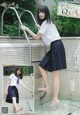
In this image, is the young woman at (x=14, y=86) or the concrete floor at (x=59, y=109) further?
the concrete floor at (x=59, y=109)

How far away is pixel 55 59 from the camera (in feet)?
20.0

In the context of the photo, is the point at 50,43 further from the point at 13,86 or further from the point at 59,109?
the point at 59,109

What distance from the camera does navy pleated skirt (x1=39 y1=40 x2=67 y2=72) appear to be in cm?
608

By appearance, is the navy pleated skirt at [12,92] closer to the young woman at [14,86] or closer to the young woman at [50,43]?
the young woman at [14,86]

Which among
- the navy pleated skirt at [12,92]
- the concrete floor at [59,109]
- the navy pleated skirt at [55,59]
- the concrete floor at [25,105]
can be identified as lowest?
the concrete floor at [59,109]

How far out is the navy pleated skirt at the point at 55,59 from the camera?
239 inches

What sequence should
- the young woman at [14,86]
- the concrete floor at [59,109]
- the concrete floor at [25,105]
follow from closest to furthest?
1. the young woman at [14,86]
2. the concrete floor at [25,105]
3. the concrete floor at [59,109]

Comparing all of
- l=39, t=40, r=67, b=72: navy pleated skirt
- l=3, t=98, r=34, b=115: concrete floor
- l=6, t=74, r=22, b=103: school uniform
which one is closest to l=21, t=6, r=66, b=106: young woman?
l=39, t=40, r=67, b=72: navy pleated skirt

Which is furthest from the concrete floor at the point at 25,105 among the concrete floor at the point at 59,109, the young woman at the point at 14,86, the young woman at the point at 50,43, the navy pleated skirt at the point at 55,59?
the navy pleated skirt at the point at 55,59

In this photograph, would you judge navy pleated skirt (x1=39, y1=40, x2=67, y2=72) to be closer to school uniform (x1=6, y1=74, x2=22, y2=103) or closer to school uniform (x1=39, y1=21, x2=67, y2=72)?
school uniform (x1=39, y1=21, x2=67, y2=72)

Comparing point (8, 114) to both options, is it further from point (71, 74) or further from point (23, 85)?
point (71, 74)

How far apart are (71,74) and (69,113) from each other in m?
1.33

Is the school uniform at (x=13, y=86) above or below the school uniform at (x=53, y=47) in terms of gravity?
below

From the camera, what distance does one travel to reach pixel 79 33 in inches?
328
